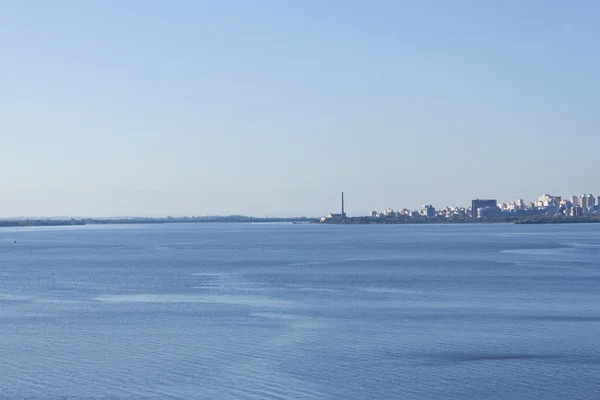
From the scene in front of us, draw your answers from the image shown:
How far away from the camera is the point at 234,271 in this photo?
1829 inches

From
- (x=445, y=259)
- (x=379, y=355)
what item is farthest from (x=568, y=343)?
(x=445, y=259)

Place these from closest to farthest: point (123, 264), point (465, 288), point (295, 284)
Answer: point (465, 288), point (295, 284), point (123, 264)

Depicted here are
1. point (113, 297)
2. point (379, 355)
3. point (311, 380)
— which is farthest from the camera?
point (113, 297)

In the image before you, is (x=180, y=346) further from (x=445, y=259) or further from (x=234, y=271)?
(x=445, y=259)

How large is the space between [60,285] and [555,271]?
1044 inches

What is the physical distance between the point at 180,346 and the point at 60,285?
19445 mm

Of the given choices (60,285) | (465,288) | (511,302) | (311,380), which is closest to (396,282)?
(465,288)

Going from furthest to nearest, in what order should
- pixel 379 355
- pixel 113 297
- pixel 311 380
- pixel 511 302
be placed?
pixel 113 297 → pixel 511 302 → pixel 379 355 → pixel 311 380

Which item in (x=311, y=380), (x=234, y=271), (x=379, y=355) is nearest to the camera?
(x=311, y=380)

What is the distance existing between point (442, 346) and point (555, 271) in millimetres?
25273

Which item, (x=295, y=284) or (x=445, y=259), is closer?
(x=295, y=284)

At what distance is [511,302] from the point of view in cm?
2934

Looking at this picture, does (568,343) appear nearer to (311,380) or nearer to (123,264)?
(311,380)

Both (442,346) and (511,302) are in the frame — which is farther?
(511,302)
